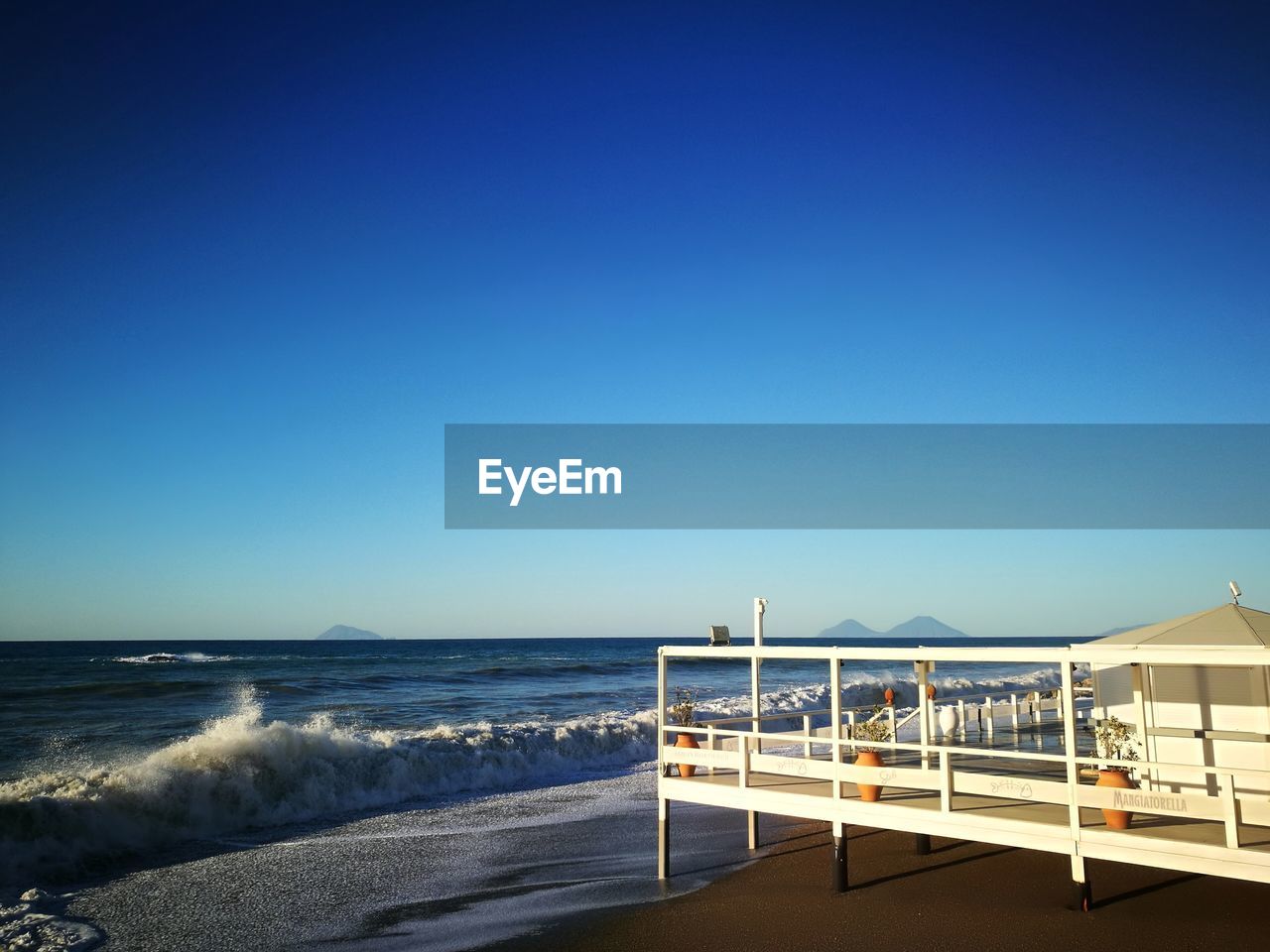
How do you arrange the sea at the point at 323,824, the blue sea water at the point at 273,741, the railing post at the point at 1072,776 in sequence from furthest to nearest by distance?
1. the blue sea water at the point at 273,741
2. the sea at the point at 323,824
3. the railing post at the point at 1072,776

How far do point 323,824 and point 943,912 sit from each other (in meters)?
12.6

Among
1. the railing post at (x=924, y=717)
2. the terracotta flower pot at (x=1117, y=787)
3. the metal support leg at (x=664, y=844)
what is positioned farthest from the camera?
the metal support leg at (x=664, y=844)

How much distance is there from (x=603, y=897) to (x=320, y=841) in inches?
285

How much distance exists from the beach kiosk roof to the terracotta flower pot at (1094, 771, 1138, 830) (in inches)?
59.1

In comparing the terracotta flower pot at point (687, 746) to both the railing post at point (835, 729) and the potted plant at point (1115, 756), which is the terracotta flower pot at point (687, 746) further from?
Result: the potted plant at point (1115, 756)

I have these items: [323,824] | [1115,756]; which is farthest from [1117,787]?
[323,824]

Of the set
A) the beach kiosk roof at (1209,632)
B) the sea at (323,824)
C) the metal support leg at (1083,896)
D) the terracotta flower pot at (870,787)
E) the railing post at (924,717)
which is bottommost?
the sea at (323,824)

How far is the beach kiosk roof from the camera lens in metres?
10.6

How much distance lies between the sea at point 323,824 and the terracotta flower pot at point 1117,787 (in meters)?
5.17

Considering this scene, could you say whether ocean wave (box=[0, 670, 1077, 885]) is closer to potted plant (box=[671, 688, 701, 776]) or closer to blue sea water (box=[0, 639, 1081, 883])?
blue sea water (box=[0, 639, 1081, 883])

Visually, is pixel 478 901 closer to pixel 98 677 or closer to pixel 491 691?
pixel 491 691

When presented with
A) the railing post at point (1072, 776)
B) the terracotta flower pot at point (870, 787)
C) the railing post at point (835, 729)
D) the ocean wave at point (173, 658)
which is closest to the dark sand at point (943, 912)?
the railing post at point (1072, 776)

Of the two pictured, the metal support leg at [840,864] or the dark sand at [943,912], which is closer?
the dark sand at [943,912]

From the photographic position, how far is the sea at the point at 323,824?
11844mm
